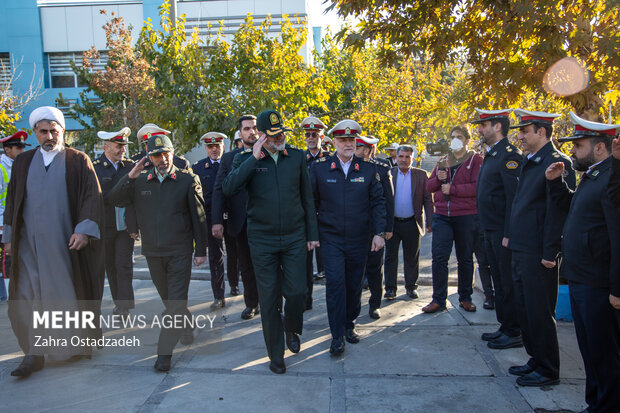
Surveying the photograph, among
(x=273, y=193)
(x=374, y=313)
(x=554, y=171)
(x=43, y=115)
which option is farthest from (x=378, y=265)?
(x=43, y=115)

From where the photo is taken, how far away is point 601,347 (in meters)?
3.35

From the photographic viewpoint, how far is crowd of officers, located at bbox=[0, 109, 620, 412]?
339 centimetres

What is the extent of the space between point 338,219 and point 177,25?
7175 mm

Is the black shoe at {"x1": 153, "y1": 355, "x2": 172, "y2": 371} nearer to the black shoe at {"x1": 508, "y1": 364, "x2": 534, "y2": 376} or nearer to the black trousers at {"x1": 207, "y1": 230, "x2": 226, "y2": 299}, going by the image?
the black trousers at {"x1": 207, "y1": 230, "x2": 226, "y2": 299}

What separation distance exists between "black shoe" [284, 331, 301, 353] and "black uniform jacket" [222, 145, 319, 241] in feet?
3.43

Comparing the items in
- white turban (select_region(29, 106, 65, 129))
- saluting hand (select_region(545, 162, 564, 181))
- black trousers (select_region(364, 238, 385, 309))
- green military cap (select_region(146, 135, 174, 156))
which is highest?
white turban (select_region(29, 106, 65, 129))

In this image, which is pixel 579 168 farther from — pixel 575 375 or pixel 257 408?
pixel 257 408

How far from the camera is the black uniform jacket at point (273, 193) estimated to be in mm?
4422

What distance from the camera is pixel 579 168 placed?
3.57 metres

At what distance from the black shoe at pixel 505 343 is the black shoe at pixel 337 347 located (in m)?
1.47

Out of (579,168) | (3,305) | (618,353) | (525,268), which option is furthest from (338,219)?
(3,305)

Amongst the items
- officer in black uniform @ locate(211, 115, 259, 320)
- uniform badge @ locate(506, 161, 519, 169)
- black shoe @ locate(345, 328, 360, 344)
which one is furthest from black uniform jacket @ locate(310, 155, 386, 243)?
uniform badge @ locate(506, 161, 519, 169)

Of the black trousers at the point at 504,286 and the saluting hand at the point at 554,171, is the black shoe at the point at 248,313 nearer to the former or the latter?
the black trousers at the point at 504,286

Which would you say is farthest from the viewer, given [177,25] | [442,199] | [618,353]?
[177,25]
